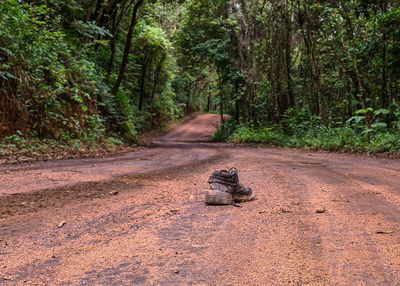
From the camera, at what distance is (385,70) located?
11078 millimetres

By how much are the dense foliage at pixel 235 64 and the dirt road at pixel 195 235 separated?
586 centimetres

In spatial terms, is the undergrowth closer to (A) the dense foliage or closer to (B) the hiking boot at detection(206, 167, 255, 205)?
(A) the dense foliage

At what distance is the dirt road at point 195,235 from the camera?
195 centimetres

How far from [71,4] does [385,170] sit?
14342mm

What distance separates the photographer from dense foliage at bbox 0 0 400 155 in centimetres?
952

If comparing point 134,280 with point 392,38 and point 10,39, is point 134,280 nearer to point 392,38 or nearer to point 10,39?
point 10,39

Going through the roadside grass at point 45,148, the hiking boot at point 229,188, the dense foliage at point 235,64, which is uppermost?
the dense foliage at point 235,64

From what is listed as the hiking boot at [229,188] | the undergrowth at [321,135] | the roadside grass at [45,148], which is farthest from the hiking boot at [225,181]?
the undergrowth at [321,135]

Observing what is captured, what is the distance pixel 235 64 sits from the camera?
68.5 ft

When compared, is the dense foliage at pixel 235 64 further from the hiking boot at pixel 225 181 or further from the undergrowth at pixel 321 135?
the hiking boot at pixel 225 181

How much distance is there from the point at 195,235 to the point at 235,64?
762 inches

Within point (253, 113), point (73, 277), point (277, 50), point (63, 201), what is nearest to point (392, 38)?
point (277, 50)

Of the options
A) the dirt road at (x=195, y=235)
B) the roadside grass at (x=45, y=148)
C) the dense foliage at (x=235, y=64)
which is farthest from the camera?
the dense foliage at (x=235, y=64)

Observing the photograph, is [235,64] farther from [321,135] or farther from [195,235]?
[195,235]
